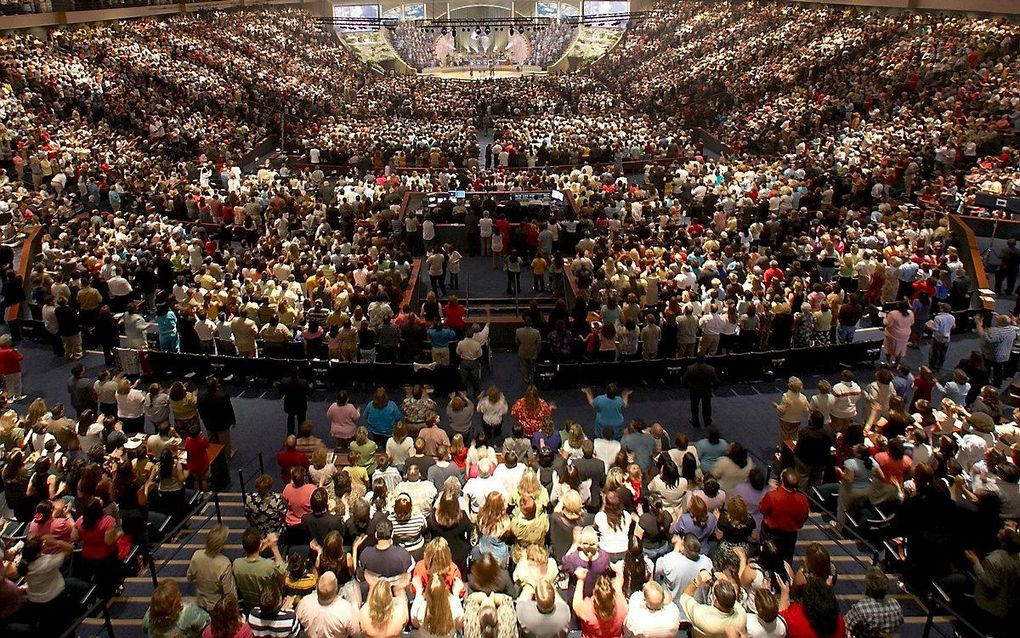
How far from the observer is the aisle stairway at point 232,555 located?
19.6 ft

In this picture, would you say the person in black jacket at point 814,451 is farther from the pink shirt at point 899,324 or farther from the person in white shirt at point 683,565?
the pink shirt at point 899,324

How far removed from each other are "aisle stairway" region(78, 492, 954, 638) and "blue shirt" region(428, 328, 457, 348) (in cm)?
379

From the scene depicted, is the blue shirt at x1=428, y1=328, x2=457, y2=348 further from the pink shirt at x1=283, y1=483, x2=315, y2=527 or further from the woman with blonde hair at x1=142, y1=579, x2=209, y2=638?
the woman with blonde hair at x1=142, y1=579, x2=209, y2=638

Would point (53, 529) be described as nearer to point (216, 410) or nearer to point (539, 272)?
point (216, 410)

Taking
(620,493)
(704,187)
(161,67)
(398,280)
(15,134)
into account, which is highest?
(161,67)

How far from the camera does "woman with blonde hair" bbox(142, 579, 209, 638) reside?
14.9ft

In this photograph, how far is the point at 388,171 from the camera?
22.2 metres

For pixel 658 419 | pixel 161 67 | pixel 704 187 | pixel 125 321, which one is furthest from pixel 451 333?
pixel 161 67

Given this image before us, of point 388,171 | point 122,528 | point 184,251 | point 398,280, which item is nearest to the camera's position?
point 122,528

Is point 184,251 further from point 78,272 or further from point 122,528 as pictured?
point 122,528

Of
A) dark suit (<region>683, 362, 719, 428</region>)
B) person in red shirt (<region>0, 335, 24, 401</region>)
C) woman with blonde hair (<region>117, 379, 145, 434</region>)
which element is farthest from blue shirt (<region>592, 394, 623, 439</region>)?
person in red shirt (<region>0, 335, 24, 401</region>)

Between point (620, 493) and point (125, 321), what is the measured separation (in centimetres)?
915

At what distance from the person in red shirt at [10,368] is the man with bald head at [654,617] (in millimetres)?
10093

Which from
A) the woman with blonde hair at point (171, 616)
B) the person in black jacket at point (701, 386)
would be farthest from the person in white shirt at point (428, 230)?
the woman with blonde hair at point (171, 616)
